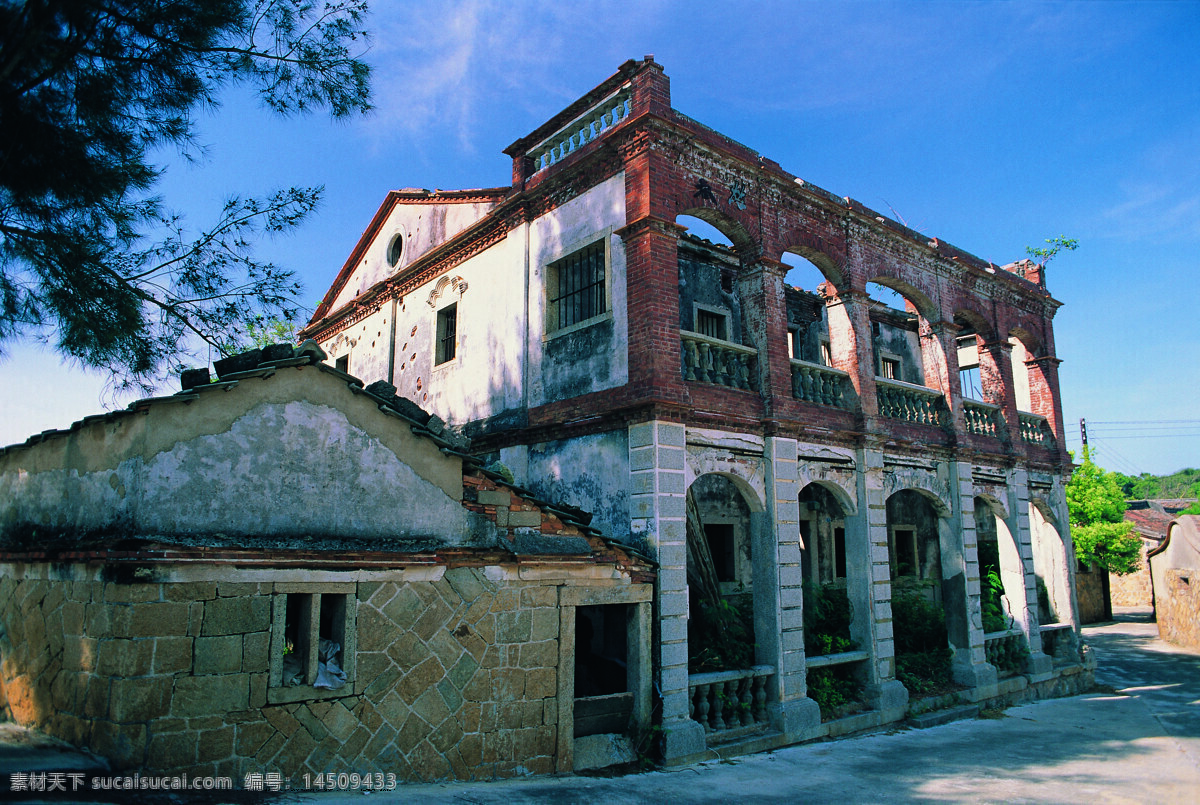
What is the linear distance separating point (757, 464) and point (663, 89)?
18.1ft

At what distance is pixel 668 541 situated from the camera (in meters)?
9.49

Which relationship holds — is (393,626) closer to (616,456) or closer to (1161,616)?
(616,456)

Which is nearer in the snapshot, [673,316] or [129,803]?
[129,803]

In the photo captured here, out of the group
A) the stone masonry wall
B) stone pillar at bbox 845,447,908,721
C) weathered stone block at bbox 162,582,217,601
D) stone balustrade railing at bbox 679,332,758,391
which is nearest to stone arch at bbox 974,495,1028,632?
stone pillar at bbox 845,447,908,721

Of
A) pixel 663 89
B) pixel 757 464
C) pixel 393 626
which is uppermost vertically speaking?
pixel 663 89

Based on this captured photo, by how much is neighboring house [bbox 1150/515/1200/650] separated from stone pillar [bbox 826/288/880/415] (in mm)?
17375

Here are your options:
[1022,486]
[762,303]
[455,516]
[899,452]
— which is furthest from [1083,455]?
[455,516]

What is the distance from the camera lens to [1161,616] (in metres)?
24.1

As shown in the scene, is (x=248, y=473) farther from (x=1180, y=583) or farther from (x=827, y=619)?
(x=1180, y=583)

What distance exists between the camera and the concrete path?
7406 mm

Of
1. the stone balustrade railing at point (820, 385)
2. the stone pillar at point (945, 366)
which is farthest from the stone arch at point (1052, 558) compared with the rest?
the stone balustrade railing at point (820, 385)

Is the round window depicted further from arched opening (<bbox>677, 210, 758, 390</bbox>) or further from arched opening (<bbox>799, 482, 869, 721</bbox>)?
arched opening (<bbox>799, 482, 869, 721</bbox>)

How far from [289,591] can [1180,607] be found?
A: 2680 centimetres

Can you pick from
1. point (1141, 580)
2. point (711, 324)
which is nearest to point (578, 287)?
point (711, 324)
